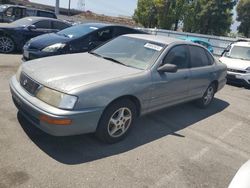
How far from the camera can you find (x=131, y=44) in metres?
5.11

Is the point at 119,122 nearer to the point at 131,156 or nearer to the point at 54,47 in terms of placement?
the point at 131,156

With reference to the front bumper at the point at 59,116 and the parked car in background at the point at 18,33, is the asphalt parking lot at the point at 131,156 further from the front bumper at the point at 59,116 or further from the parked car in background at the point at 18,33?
the parked car in background at the point at 18,33

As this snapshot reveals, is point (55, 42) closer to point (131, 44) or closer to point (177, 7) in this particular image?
point (131, 44)

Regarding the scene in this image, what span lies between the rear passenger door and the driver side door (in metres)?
0.22

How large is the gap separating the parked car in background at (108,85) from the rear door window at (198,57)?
2 centimetres

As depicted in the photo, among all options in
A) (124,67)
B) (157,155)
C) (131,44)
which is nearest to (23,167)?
(157,155)

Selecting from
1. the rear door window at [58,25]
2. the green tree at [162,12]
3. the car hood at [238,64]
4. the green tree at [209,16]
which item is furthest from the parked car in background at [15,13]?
→ the green tree at [162,12]

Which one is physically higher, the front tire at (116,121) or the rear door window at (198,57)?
the rear door window at (198,57)

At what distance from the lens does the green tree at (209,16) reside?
32.1m

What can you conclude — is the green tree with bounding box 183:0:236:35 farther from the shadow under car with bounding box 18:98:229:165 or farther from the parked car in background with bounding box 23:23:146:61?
the shadow under car with bounding box 18:98:229:165

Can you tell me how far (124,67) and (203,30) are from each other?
105 feet

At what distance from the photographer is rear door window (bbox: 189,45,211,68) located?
567 cm

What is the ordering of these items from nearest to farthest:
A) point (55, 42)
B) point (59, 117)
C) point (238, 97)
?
point (59, 117)
point (55, 42)
point (238, 97)

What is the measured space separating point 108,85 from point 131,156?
101 centimetres
